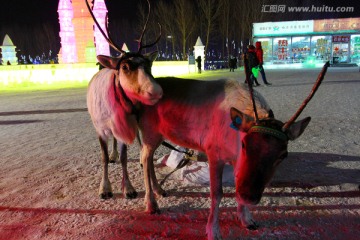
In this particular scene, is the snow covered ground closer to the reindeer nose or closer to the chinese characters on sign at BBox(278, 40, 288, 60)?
the reindeer nose

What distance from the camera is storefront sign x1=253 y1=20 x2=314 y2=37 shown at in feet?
107

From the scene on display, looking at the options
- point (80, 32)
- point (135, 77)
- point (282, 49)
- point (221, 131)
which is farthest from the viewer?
point (282, 49)

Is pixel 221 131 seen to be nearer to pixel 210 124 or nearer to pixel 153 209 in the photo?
pixel 210 124

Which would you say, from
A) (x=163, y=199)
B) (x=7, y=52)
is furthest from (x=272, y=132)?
(x=7, y=52)

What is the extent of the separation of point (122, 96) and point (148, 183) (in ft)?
3.31

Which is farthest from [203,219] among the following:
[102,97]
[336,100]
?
[336,100]

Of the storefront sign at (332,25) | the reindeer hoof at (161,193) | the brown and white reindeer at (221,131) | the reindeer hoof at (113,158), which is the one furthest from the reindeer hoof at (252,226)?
the storefront sign at (332,25)

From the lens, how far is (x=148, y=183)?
11.1 ft

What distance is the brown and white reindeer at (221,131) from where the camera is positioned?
204 cm

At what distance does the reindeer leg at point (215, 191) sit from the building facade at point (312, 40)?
33.4 metres

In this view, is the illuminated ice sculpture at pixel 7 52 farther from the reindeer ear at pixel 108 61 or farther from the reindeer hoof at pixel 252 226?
the reindeer hoof at pixel 252 226

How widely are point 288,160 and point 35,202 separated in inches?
142

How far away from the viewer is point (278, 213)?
3141 mm

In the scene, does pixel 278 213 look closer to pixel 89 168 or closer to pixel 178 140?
pixel 178 140
